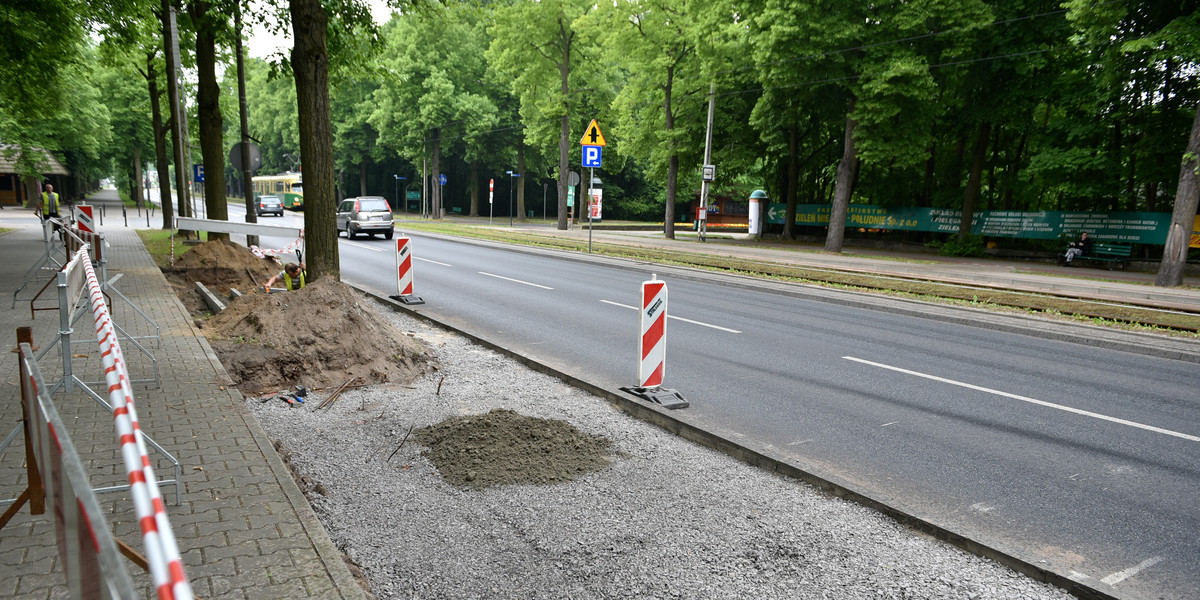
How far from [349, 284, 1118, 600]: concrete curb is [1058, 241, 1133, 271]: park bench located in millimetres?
23344

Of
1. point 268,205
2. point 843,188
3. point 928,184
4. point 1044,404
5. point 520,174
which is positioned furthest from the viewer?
point 268,205

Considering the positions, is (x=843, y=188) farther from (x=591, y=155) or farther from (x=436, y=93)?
(x=436, y=93)

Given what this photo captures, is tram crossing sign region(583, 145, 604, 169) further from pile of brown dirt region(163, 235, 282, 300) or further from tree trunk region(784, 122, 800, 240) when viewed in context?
tree trunk region(784, 122, 800, 240)

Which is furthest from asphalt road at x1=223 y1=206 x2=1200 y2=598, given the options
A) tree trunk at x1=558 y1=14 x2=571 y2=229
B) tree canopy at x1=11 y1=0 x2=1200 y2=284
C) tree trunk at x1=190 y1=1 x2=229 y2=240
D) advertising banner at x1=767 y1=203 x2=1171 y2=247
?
tree trunk at x1=558 y1=14 x2=571 y2=229

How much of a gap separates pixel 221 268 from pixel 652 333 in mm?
11946

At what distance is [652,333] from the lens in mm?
6816

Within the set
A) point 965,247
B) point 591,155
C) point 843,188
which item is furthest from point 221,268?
point 965,247

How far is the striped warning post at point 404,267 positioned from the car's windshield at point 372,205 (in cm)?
1779

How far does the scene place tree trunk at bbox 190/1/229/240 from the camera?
17.8m

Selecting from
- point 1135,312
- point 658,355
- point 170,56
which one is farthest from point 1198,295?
point 170,56

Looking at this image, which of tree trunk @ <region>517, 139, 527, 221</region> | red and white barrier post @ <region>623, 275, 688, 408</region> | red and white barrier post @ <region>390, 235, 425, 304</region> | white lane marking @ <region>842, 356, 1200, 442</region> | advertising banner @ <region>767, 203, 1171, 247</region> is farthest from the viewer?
tree trunk @ <region>517, 139, 527, 221</region>

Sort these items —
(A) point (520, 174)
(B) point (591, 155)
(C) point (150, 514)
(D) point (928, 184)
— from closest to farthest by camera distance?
(C) point (150, 514) → (B) point (591, 155) → (D) point (928, 184) → (A) point (520, 174)

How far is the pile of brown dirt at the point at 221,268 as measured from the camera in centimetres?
1428

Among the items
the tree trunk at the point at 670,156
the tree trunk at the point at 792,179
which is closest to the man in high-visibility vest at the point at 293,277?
the tree trunk at the point at 670,156
